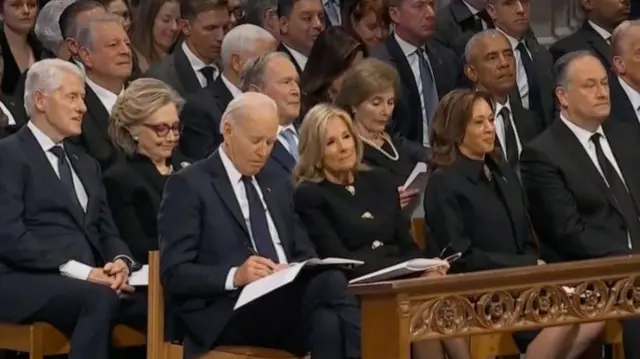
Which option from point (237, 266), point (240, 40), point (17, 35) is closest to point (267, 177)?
point (237, 266)

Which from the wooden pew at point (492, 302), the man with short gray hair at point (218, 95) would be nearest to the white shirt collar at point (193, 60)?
the man with short gray hair at point (218, 95)

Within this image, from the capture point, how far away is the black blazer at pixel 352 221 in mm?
6023

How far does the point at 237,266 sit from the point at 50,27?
2220 millimetres

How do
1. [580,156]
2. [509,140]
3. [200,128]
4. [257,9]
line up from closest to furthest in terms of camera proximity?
[580,156], [200,128], [509,140], [257,9]

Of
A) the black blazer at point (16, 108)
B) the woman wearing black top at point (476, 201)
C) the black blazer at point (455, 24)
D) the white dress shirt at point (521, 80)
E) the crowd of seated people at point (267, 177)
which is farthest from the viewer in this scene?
the black blazer at point (455, 24)

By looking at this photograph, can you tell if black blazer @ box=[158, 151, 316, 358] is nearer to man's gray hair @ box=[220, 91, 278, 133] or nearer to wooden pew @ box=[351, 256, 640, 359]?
man's gray hair @ box=[220, 91, 278, 133]

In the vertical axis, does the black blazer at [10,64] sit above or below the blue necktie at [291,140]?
above

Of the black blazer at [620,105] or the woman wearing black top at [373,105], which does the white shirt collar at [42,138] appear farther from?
the black blazer at [620,105]

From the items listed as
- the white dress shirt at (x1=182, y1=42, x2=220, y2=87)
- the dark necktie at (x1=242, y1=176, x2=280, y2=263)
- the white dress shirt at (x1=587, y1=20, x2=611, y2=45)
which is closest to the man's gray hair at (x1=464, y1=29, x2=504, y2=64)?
the white dress shirt at (x1=587, y1=20, x2=611, y2=45)

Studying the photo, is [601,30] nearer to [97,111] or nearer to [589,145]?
[589,145]

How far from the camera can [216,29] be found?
767 cm

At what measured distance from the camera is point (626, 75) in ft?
24.4

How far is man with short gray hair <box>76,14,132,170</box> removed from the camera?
6.79m

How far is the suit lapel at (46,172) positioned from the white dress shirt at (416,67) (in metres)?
2.12
